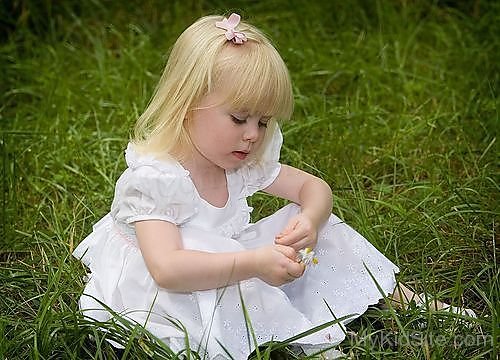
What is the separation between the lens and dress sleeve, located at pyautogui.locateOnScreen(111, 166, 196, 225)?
2143mm

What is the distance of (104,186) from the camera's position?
10.2 feet

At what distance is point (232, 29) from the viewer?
2.21 metres

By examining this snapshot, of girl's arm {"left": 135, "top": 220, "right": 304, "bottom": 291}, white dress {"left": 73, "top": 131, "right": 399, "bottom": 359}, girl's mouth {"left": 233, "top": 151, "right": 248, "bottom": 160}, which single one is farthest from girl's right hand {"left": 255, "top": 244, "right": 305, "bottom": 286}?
girl's mouth {"left": 233, "top": 151, "right": 248, "bottom": 160}

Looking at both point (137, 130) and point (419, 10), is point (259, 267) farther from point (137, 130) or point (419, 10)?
point (419, 10)

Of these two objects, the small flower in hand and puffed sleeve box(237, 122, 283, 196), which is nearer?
Result: the small flower in hand

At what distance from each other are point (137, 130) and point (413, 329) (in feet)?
2.55

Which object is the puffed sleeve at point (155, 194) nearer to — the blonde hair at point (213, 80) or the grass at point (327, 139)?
the blonde hair at point (213, 80)

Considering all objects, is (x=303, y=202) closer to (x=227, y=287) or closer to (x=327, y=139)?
(x=227, y=287)

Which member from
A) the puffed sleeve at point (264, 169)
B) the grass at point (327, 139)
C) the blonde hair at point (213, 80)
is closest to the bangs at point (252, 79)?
the blonde hair at point (213, 80)

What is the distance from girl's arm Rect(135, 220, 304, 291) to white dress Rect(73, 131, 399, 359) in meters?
0.06

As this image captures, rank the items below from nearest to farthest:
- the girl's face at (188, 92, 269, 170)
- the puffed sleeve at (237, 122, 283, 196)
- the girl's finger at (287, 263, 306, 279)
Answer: the girl's finger at (287, 263, 306, 279) → the girl's face at (188, 92, 269, 170) → the puffed sleeve at (237, 122, 283, 196)

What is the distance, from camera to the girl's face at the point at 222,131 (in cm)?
217

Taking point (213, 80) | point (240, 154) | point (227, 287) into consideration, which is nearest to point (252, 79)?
point (213, 80)

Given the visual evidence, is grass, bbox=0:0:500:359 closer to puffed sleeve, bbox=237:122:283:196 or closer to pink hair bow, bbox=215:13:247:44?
puffed sleeve, bbox=237:122:283:196
